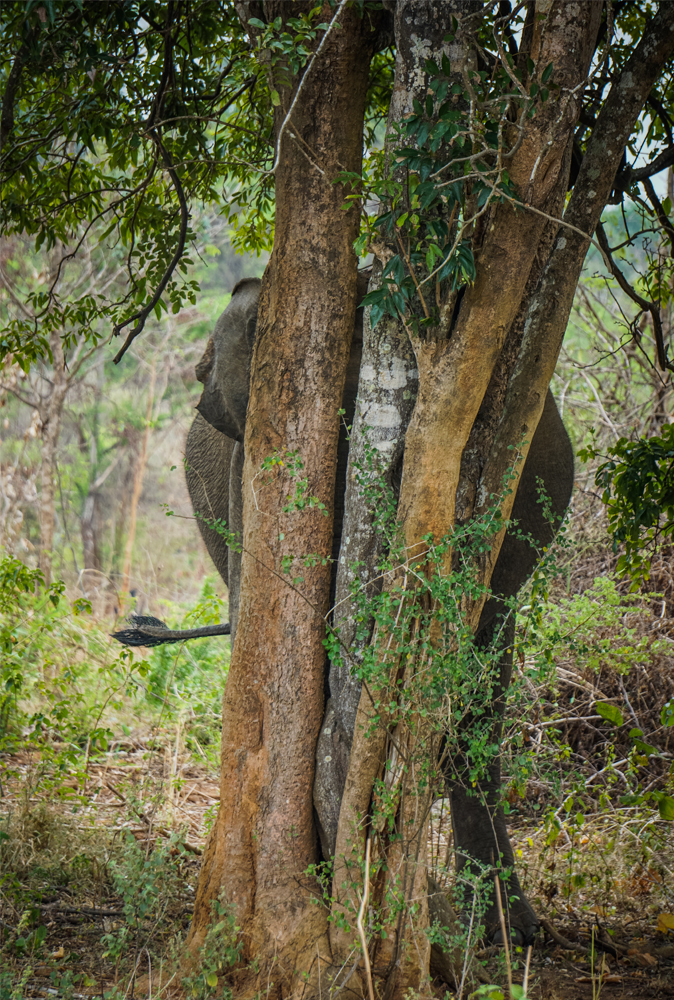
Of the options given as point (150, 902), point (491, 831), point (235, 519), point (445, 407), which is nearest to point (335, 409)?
point (445, 407)

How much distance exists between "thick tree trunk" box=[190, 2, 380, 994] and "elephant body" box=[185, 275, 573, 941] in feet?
0.38

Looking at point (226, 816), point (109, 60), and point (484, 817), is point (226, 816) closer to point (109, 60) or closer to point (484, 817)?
point (484, 817)

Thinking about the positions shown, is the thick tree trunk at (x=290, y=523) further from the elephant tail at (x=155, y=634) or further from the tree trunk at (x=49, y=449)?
the tree trunk at (x=49, y=449)

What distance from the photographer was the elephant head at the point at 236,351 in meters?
3.30

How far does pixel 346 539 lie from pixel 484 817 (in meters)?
1.74

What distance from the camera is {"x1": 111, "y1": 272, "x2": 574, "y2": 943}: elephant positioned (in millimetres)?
2838

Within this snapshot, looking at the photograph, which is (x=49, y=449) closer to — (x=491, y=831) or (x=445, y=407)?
(x=491, y=831)

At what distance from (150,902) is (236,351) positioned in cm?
194

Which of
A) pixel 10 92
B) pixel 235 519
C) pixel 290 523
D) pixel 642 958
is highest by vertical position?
pixel 10 92

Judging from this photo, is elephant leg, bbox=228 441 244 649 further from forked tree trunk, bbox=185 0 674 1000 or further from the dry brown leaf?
the dry brown leaf

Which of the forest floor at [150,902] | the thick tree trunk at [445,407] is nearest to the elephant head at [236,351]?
the thick tree trunk at [445,407]

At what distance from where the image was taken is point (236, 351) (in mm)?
3320

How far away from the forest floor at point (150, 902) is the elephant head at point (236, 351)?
1.62 meters

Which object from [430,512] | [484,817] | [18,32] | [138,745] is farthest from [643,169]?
[138,745]
